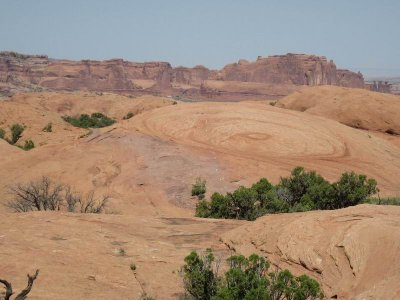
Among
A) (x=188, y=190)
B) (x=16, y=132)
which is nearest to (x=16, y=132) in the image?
(x=16, y=132)

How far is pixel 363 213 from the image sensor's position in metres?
9.39

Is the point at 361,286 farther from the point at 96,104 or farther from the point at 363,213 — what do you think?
the point at 96,104

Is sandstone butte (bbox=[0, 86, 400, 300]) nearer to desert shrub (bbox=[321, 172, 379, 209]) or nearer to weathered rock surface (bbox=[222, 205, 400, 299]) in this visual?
weathered rock surface (bbox=[222, 205, 400, 299])

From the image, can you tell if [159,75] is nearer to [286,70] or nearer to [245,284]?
[286,70]

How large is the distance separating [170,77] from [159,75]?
12.9 feet

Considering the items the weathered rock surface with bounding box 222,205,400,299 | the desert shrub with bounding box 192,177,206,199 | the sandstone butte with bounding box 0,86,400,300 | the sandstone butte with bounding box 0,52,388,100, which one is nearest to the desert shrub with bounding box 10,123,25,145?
the sandstone butte with bounding box 0,86,400,300

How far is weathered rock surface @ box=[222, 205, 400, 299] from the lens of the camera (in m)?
7.02

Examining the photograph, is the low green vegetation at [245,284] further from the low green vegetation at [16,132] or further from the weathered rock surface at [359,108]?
the low green vegetation at [16,132]

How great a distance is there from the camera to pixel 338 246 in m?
8.18

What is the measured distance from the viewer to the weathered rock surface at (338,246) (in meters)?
7.02

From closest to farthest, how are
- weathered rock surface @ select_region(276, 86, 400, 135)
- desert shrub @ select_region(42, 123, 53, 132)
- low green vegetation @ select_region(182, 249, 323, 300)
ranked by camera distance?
low green vegetation @ select_region(182, 249, 323, 300)
weathered rock surface @ select_region(276, 86, 400, 135)
desert shrub @ select_region(42, 123, 53, 132)

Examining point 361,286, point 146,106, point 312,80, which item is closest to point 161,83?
point 312,80

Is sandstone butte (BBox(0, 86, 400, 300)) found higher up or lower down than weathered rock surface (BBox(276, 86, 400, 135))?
lower down

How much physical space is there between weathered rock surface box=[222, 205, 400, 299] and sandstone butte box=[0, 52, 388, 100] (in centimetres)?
11928
